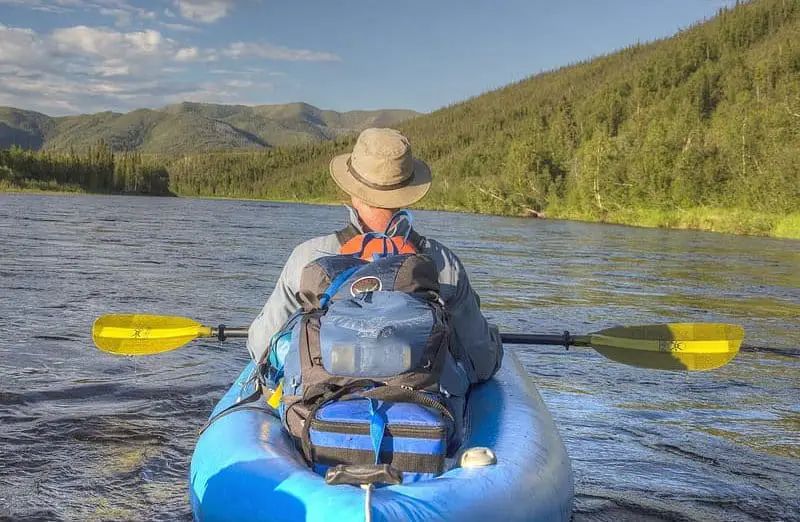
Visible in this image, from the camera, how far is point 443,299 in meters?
3.95

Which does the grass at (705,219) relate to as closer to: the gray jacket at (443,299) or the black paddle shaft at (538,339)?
the black paddle shaft at (538,339)

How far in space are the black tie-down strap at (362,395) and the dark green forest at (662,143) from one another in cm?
130

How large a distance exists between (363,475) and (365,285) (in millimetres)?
866

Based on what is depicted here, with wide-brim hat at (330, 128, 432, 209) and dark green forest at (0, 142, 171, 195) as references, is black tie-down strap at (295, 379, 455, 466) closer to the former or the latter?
wide-brim hat at (330, 128, 432, 209)

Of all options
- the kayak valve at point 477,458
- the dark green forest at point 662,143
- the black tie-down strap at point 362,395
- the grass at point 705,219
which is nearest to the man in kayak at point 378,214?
the dark green forest at point 662,143

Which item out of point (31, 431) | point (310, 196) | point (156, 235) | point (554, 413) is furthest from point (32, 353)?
point (310, 196)

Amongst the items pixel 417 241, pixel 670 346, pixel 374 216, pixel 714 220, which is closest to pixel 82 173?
pixel 714 220

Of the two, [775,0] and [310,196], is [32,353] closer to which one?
[775,0]

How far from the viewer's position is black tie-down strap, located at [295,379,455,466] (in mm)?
3127

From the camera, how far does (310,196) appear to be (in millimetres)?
150250

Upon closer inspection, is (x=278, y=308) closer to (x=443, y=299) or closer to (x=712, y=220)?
(x=443, y=299)

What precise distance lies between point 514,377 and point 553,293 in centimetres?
936

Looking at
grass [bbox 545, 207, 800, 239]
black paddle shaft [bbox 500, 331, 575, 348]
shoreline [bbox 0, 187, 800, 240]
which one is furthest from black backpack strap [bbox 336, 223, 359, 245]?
grass [bbox 545, 207, 800, 239]

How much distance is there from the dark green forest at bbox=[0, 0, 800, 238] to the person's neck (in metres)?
0.23
